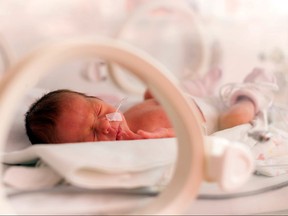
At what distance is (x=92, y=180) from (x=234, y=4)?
1557 millimetres

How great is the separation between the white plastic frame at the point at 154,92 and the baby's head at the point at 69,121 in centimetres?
25

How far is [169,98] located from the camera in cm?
72

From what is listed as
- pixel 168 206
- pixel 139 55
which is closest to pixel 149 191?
pixel 168 206

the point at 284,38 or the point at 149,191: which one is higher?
the point at 284,38

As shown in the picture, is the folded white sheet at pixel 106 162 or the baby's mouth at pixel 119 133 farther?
the baby's mouth at pixel 119 133

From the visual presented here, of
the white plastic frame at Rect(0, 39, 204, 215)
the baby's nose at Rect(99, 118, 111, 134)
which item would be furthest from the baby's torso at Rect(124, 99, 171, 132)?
the white plastic frame at Rect(0, 39, 204, 215)

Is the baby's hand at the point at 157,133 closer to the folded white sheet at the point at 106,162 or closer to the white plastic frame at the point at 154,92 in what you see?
the folded white sheet at the point at 106,162

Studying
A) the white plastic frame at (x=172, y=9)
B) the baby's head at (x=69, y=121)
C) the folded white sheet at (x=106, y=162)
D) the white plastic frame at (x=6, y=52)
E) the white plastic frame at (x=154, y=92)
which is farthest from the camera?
the white plastic frame at (x=172, y=9)

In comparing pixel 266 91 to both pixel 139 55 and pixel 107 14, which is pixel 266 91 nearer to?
pixel 139 55

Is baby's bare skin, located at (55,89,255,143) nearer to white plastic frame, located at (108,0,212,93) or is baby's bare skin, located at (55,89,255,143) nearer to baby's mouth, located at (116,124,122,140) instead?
baby's mouth, located at (116,124,122,140)

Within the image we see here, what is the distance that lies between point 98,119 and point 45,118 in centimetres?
10

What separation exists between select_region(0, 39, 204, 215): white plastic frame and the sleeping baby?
0.26 meters

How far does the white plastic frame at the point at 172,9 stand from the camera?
1.79 metres

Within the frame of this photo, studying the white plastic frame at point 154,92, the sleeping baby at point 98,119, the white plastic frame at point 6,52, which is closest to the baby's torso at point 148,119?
the sleeping baby at point 98,119
